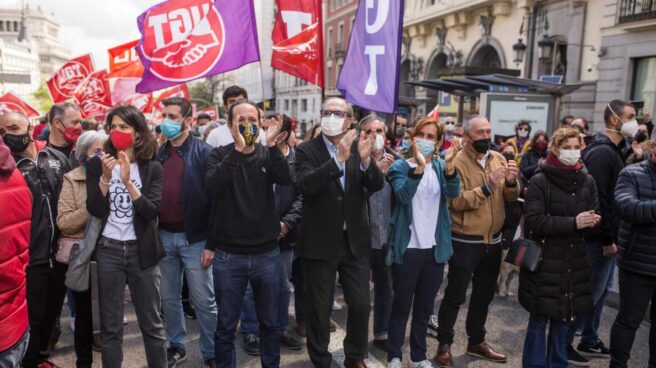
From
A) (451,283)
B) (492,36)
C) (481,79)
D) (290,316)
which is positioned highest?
(492,36)

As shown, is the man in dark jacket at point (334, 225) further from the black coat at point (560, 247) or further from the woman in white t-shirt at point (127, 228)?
the black coat at point (560, 247)

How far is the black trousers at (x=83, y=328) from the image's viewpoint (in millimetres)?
3762

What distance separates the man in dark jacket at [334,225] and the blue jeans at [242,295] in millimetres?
263

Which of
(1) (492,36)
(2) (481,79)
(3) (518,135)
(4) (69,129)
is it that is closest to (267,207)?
(4) (69,129)

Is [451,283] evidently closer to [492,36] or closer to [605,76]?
[605,76]

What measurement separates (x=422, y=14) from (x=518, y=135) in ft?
61.6

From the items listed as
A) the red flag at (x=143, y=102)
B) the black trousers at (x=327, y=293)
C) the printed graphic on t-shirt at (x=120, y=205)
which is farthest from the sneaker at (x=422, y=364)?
the red flag at (x=143, y=102)

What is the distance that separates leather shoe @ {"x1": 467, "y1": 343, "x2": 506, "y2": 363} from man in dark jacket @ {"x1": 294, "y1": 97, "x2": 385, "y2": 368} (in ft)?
3.85

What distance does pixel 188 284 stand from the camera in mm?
3873

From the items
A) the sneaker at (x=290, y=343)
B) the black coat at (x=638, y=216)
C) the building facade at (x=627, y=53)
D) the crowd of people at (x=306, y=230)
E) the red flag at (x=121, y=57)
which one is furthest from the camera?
the building facade at (x=627, y=53)

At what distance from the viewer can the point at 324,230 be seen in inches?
139

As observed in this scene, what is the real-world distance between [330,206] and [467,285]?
145 centimetres

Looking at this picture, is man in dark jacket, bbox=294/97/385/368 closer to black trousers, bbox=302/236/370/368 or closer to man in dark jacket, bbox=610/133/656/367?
black trousers, bbox=302/236/370/368

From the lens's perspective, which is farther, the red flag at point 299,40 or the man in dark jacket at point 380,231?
the red flag at point 299,40
